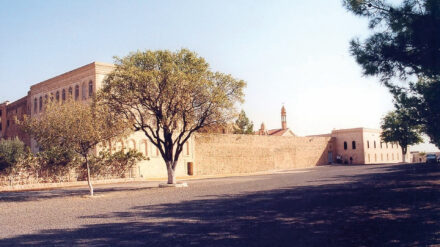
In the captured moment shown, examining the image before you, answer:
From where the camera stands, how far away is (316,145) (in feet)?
227

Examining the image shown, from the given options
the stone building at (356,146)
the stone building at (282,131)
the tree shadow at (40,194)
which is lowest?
the tree shadow at (40,194)

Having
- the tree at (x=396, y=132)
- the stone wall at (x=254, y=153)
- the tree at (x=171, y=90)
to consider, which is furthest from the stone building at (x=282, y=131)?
the tree at (x=171, y=90)

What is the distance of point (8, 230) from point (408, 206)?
38.4ft

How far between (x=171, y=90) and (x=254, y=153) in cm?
3164

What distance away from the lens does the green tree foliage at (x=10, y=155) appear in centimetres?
2812

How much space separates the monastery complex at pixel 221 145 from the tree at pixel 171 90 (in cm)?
204

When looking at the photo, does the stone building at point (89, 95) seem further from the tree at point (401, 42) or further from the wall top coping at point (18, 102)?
the tree at point (401, 42)

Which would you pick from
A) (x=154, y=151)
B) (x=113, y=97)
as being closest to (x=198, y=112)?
(x=113, y=97)

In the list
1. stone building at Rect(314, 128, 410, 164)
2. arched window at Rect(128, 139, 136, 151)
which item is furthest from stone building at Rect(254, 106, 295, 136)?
arched window at Rect(128, 139, 136, 151)

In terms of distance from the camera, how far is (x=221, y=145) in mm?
48594

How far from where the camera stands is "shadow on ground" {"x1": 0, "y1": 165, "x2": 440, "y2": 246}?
7.88 m

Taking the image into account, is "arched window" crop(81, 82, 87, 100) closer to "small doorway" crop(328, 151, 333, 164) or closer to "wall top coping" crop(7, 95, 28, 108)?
"wall top coping" crop(7, 95, 28, 108)

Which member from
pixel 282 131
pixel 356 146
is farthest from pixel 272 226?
pixel 356 146

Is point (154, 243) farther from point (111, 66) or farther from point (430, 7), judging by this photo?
point (111, 66)
